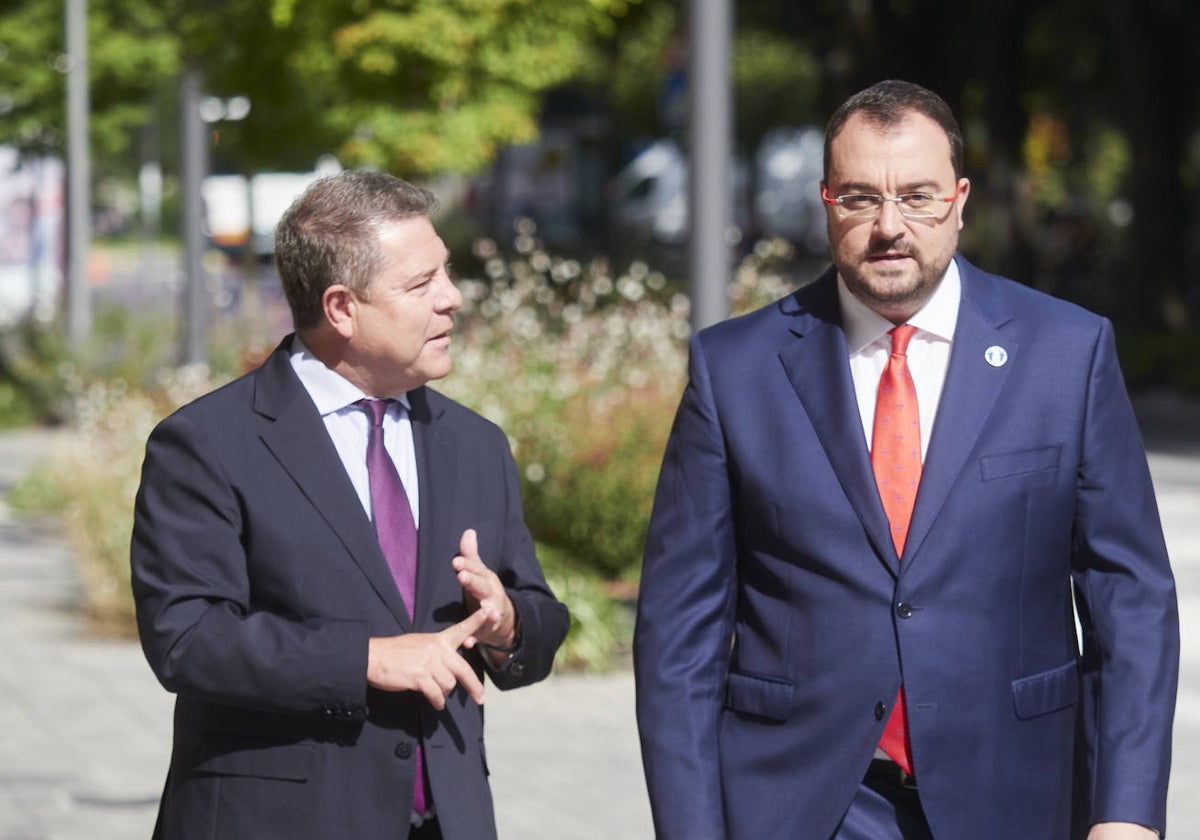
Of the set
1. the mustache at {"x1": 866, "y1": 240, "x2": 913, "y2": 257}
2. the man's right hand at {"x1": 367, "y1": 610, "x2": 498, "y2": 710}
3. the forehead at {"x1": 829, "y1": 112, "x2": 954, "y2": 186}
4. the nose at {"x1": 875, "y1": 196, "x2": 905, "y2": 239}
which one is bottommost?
the man's right hand at {"x1": 367, "y1": 610, "x2": 498, "y2": 710}

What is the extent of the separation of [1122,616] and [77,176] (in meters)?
19.6

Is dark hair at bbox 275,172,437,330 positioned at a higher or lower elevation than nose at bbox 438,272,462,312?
higher

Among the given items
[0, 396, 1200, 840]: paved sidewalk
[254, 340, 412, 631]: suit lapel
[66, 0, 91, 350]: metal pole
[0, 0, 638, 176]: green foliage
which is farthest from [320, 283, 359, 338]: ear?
[66, 0, 91, 350]: metal pole

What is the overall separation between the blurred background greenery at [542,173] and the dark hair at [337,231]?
6.04m

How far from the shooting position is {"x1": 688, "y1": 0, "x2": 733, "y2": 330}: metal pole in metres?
9.12

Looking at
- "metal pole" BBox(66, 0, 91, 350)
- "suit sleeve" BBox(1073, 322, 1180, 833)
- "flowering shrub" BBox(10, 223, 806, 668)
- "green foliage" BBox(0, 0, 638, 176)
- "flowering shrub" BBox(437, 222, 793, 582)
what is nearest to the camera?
"suit sleeve" BBox(1073, 322, 1180, 833)

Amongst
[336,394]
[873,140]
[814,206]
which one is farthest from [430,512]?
[814,206]

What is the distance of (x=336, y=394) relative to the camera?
3.55 m

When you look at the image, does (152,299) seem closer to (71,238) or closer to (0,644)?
(71,238)

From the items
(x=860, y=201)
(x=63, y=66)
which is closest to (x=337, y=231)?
(x=860, y=201)

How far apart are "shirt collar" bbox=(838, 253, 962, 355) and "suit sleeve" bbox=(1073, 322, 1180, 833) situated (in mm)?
243

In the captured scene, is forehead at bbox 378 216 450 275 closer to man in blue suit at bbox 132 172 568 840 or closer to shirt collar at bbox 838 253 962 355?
man in blue suit at bbox 132 172 568 840

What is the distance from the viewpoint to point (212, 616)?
3.32 metres

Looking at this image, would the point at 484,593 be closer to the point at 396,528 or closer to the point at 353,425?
the point at 396,528
